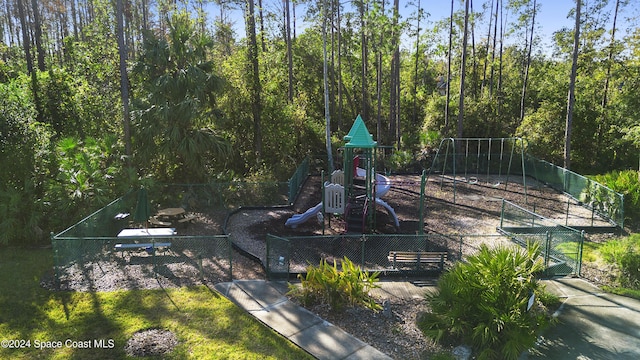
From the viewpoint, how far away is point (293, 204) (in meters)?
16.7

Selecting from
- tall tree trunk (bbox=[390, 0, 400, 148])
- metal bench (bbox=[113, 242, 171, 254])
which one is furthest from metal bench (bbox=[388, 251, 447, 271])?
tall tree trunk (bbox=[390, 0, 400, 148])

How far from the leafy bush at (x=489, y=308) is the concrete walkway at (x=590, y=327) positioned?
1.21ft

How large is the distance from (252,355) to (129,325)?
2.63m

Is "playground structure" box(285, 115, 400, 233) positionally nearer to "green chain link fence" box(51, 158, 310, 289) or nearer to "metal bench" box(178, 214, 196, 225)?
"metal bench" box(178, 214, 196, 225)

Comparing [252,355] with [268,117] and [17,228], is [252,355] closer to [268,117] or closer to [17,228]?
[17,228]

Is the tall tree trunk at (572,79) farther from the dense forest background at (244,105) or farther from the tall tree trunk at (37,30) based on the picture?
the tall tree trunk at (37,30)

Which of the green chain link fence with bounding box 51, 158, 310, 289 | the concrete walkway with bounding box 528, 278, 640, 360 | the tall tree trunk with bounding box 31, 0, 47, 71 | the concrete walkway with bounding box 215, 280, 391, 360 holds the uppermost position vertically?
the tall tree trunk with bounding box 31, 0, 47, 71

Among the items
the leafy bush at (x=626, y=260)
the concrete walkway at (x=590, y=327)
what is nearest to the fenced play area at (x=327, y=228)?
the leafy bush at (x=626, y=260)

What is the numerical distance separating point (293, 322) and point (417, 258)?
11.9ft

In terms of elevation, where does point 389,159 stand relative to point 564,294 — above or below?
above

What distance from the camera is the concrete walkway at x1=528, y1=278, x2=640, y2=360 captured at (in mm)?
7262

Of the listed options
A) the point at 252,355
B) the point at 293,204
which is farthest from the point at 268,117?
the point at 252,355

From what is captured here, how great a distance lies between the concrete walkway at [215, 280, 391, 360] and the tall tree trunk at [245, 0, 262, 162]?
11.0 m

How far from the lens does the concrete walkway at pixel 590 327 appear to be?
7.26 metres
